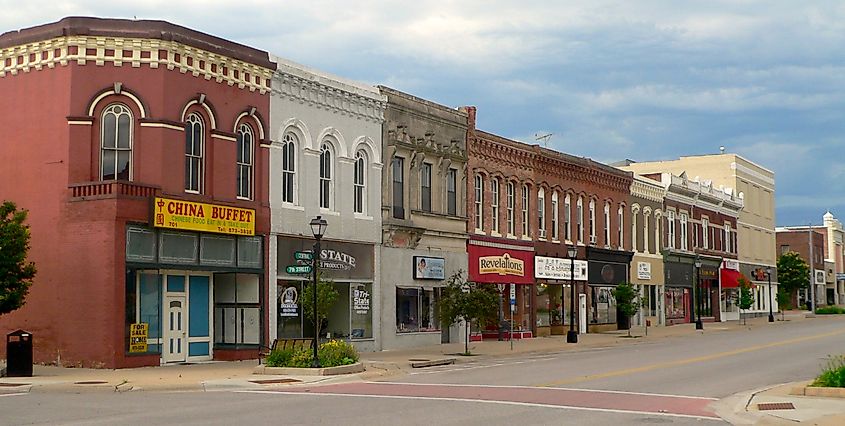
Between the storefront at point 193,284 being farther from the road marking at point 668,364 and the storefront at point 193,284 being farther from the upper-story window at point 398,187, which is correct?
the road marking at point 668,364

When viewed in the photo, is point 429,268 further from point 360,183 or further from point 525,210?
point 525,210

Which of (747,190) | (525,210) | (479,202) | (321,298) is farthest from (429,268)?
(747,190)

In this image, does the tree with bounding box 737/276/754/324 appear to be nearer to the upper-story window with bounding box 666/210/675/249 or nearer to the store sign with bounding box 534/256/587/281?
the upper-story window with bounding box 666/210/675/249

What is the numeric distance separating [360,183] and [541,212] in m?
15.5

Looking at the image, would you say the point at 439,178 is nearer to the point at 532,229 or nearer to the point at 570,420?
the point at 532,229

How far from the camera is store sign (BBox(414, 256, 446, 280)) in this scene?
1607 inches

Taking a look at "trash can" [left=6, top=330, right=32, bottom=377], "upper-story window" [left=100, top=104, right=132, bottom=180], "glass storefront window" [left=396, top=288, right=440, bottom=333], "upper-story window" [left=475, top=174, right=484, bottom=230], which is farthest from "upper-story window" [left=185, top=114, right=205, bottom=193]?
"upper-story window" [left=475, top=174, right=484, bottom=230]

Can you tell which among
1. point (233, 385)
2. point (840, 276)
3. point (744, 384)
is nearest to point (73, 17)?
point (233, 385)

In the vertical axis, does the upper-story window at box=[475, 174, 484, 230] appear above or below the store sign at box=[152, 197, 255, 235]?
above

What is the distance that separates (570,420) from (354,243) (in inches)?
842

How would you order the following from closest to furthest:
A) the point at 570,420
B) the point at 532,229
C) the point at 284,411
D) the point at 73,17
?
the point at 570,420 → the point at 284,411 → the point at 73,17 → the point at 532,229

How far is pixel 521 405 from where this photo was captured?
18781 mm

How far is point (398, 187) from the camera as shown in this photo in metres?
40.0

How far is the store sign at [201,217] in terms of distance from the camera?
28.8 metres
